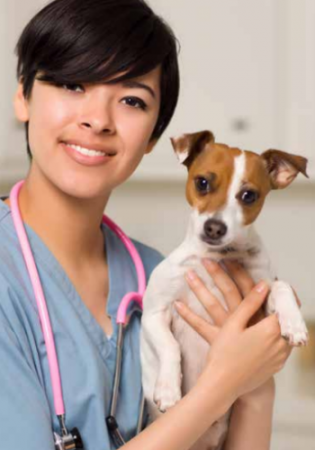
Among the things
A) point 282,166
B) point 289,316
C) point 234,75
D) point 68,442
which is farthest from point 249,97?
point 68,442

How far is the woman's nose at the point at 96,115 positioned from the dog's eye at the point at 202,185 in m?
0.20

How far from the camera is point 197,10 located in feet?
9.00

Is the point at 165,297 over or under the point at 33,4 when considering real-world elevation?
under

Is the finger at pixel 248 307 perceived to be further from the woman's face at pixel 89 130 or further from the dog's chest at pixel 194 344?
the woman's face at pixel 89 130

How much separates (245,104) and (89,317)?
146 centimetres

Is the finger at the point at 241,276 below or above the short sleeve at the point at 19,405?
above

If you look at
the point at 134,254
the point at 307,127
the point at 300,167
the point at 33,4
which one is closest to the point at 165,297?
the point at 134,254

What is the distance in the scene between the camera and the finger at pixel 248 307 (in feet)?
4.62

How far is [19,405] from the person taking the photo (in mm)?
1277

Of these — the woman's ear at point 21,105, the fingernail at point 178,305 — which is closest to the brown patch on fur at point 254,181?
the fingernail at point 178,305

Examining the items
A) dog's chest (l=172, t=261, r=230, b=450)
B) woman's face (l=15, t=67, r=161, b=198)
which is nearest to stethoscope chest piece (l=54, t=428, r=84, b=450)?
dog's chest (l=172, t=261, r=230, b=450)

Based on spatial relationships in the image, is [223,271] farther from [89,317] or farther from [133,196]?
[133,196]

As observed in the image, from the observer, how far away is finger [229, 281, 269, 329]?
141 centimetres

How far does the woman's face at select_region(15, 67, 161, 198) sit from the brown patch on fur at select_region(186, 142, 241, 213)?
15 cm
